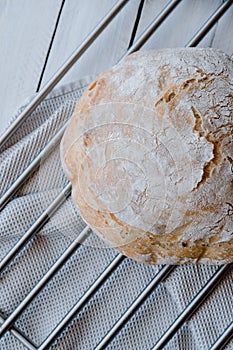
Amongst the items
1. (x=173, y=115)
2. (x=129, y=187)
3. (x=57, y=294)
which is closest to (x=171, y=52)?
(x=173, y=115)

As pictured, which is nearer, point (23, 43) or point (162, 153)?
point (162, 153)

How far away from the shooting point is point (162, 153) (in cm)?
85

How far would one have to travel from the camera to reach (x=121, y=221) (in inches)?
34.7

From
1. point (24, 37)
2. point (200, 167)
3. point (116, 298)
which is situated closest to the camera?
point (200, 167)

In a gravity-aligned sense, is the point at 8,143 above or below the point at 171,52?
below

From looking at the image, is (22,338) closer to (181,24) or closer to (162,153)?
(162,153)

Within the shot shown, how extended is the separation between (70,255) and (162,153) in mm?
319

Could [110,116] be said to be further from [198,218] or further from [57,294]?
[57,294]

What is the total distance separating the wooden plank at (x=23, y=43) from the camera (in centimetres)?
120

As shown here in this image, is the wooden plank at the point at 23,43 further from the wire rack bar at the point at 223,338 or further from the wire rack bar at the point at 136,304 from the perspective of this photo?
the wire rack bar at the point at 223,338

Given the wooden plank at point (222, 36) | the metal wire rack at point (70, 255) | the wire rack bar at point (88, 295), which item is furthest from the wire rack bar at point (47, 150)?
the wire rack bar at point (88, 295)

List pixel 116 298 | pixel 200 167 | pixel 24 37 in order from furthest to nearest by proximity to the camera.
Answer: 1. pixel 24 37
2. pixel 116 298
3. pixel 200 167

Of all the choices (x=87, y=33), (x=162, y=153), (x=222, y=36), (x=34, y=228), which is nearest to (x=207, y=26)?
(x=222, y=36)

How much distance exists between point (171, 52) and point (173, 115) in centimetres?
12
